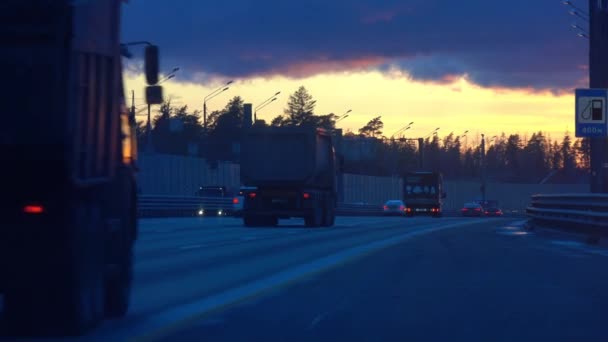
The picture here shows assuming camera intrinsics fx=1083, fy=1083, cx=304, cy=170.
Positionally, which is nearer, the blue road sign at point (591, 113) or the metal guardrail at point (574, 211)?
the metal guardrail at point (574, 211)

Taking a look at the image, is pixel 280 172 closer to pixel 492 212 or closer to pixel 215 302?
pixel 215 302

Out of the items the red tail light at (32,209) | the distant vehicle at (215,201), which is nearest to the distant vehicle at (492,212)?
the distant vehicle at (215,201)

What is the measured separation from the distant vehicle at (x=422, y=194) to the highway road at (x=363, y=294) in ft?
178

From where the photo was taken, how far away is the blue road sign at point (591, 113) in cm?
3584

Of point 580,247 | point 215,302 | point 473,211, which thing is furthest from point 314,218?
point 473,211

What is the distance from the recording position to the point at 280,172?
128 ft

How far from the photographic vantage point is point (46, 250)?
330 inches

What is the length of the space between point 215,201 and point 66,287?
48177mm

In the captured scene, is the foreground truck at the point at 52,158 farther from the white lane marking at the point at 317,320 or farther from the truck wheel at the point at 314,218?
the truck wheel at the point at 314,218

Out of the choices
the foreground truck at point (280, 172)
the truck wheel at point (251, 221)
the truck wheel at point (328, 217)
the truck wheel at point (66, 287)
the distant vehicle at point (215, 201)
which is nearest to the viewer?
the truck wheel at point (66, 287)

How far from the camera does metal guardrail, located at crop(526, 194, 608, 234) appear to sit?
27.7 m

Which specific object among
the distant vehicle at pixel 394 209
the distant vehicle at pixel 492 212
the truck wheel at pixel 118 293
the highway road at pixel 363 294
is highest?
the truck wheel at pixel 118 293

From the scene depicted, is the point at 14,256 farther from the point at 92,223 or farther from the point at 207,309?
the point at 207,309

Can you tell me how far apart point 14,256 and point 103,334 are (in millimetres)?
1463
